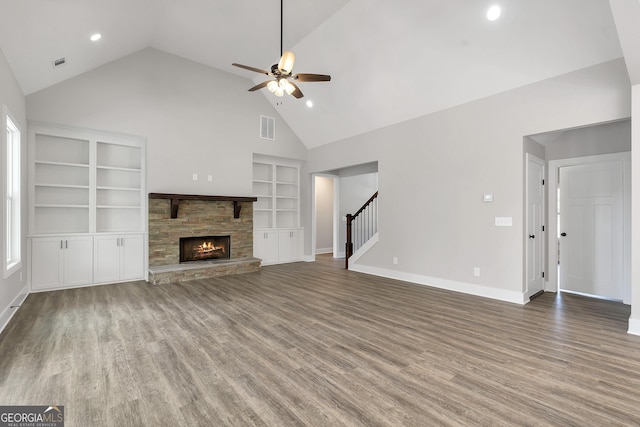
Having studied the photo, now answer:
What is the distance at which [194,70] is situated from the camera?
21.0ft

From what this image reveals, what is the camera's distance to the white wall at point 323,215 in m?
Result: 10.3

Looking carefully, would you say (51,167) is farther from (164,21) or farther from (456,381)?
(456,381)

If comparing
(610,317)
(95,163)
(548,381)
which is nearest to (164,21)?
(95,163)

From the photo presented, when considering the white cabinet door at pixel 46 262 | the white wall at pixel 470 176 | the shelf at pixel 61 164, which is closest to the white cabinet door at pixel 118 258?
the white cabinet door at pixel 46 262

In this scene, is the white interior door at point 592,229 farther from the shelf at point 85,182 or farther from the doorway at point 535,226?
the shelf at point 85,182

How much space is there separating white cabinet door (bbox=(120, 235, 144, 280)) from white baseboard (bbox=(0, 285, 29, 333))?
1321 millimetres

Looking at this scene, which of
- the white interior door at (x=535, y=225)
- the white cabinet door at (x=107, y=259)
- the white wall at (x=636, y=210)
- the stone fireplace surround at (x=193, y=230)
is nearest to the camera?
the white wall at (x=636, y=210)

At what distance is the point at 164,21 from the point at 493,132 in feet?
18.1

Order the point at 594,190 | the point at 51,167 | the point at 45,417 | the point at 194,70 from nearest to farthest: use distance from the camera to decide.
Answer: the point at 45,417, the point at 594,190, the point at 51,167, the point at 194,70

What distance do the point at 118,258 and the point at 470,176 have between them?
6.34m

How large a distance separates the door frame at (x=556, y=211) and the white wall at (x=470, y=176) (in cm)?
121

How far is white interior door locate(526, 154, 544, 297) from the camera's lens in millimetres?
4520

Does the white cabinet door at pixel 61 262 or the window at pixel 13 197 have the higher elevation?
the window at pixel 13 197

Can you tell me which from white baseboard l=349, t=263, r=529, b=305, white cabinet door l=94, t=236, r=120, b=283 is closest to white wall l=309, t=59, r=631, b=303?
white baseboard l=349, t=263, r=529, b=305
